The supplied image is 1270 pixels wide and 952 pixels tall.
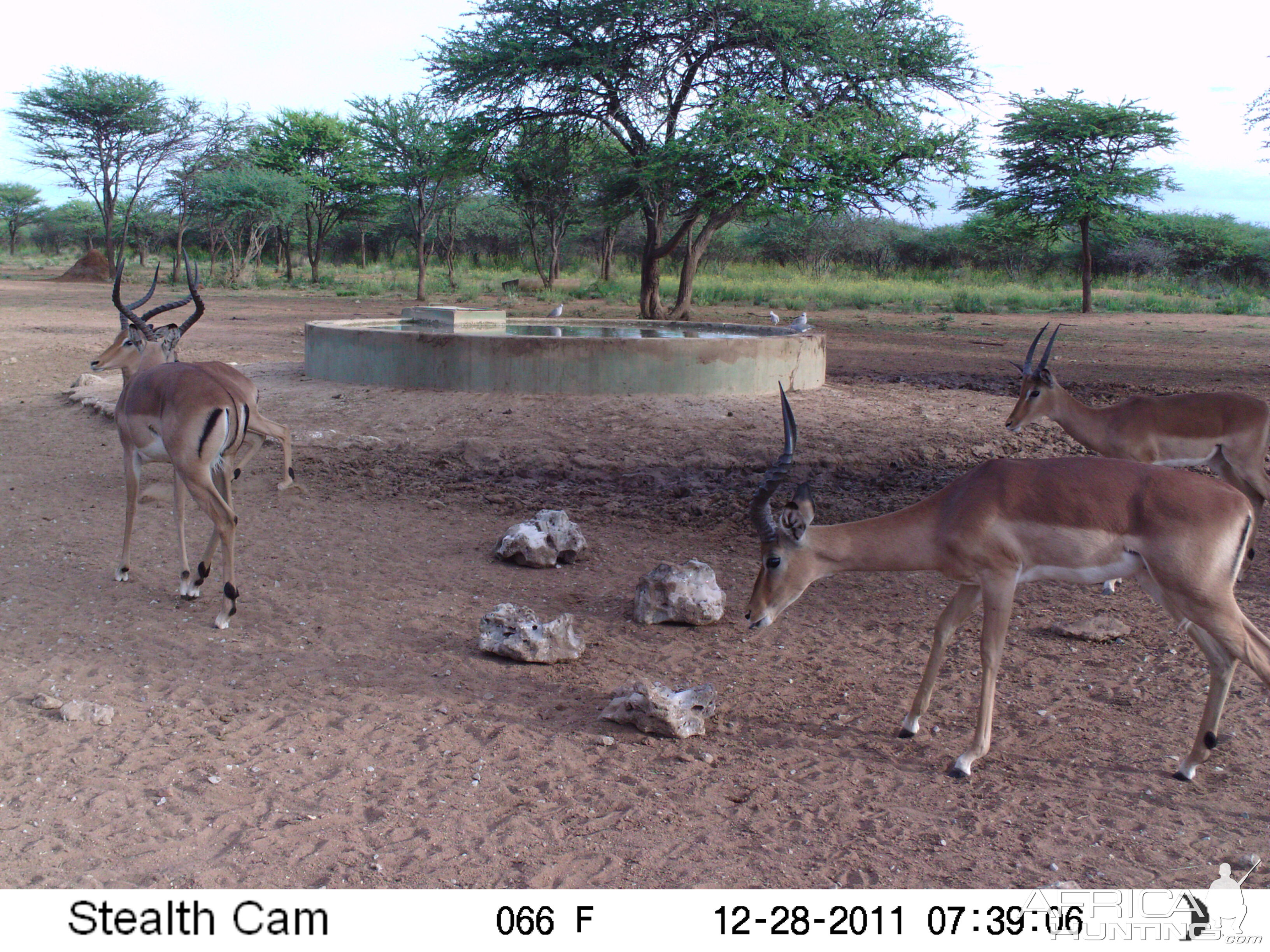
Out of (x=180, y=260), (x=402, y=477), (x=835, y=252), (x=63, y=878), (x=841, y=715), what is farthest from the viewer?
(x=835, y=252)

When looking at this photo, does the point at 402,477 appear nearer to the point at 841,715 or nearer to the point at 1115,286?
the point at 841,715

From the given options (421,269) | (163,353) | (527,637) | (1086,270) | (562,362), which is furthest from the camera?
(421,269)

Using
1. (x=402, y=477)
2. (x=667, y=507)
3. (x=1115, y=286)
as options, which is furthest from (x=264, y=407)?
Result: (x=1115, y=286)

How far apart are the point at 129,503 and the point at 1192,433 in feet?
21.5

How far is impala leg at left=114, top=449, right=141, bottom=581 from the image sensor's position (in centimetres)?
552

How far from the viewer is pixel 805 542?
3861mm

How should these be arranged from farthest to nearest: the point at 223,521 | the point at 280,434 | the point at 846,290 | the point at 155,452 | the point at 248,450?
the point at 846,290 < the point at 248,450 < the point at 280,434 < the point at 155,452 < the point at 223,521

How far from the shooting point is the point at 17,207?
54.0 metres

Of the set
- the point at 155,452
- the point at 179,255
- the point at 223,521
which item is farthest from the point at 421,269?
the point at 223,521

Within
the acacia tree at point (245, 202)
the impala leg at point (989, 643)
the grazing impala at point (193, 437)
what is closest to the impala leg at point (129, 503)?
the grazing impala at point (193, 437)

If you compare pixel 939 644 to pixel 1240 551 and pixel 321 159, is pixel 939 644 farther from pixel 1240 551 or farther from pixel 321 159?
pixel 321 159

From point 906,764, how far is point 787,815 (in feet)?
2.04

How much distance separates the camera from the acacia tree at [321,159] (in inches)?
1484

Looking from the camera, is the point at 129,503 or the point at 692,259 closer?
the point at 129,503
